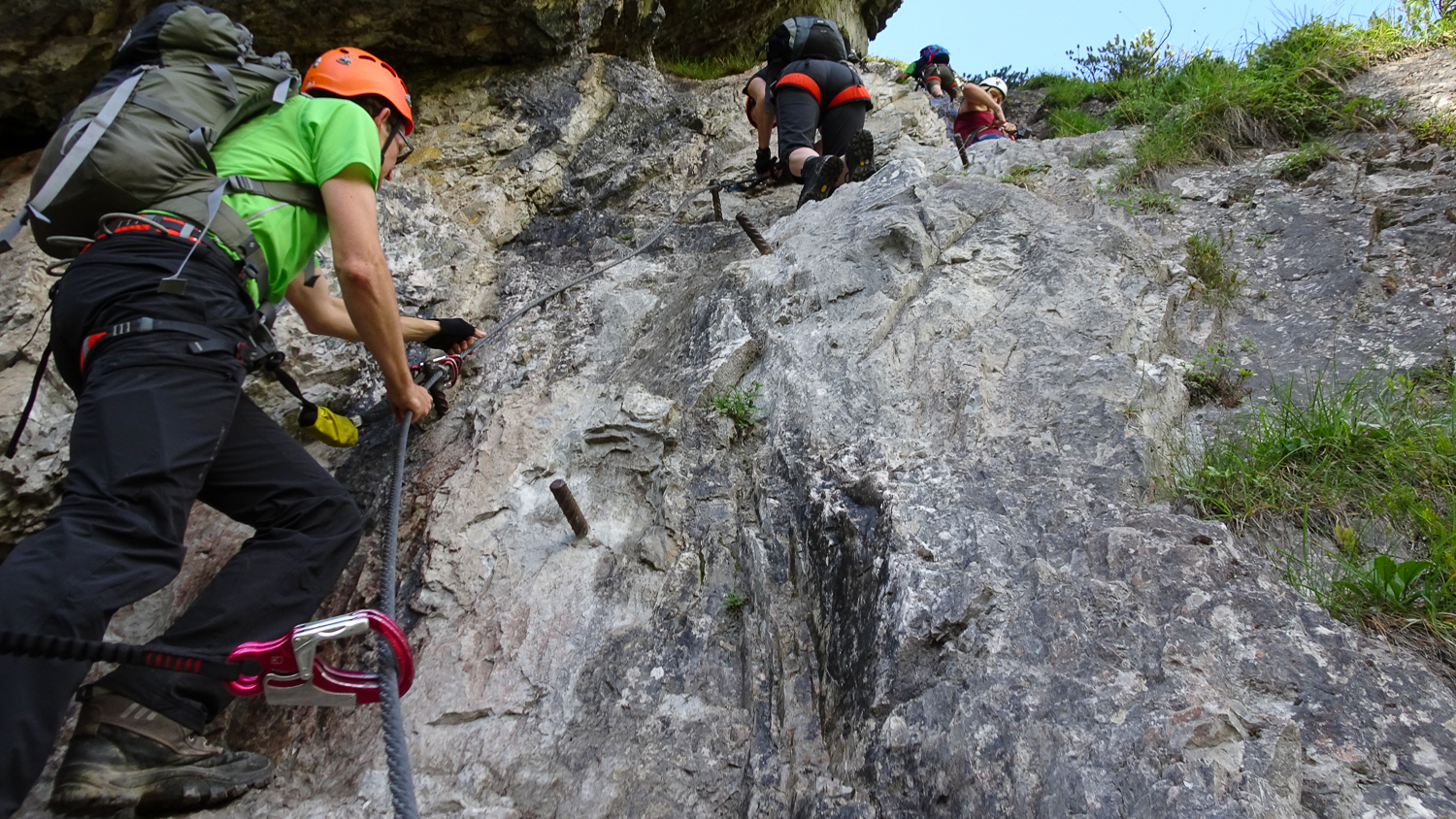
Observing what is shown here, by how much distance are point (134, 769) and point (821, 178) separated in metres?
4.42

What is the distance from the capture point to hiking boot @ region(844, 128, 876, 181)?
5.33 m

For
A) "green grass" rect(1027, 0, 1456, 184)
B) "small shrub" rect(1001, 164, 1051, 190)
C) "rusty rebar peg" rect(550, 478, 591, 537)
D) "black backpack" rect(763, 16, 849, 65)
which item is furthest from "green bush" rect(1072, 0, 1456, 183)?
"rusty rebar peg" rect(550, 478, 591, 537)

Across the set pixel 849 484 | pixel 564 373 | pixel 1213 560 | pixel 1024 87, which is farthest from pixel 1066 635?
pixel 1024 87

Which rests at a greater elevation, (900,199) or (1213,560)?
(900,199)

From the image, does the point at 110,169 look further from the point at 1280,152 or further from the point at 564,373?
the point at 1280,152

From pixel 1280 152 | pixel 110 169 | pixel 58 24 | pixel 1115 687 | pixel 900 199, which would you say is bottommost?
pixel 1115 687

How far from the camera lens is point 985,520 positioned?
2420 millimetres

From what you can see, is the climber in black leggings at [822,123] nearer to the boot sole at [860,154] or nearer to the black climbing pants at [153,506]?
the boot sole at [860,154]

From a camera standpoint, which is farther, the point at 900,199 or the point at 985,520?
the point at 900,199

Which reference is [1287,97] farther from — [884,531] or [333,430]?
[333,430]

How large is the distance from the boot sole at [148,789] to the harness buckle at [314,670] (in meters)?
0.56

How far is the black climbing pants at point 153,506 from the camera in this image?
73.0 inches

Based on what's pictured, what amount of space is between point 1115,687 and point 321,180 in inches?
117

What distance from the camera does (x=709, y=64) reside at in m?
8.56
